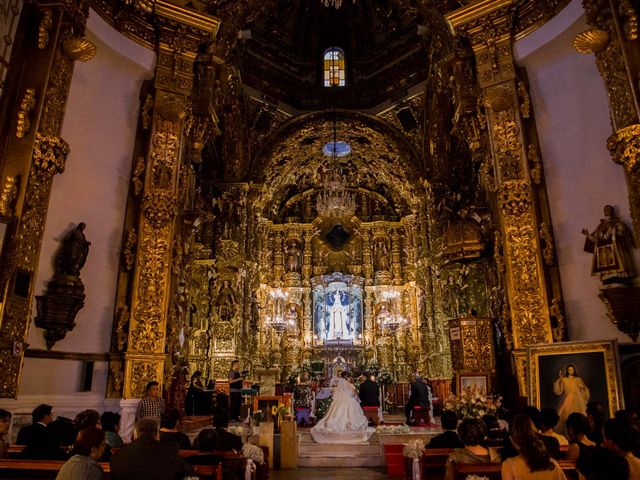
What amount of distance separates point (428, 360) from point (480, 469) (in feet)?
53.2

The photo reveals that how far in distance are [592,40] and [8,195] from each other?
946 cm

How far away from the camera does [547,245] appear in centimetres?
948

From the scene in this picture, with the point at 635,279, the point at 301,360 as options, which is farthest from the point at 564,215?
the point at 301,360

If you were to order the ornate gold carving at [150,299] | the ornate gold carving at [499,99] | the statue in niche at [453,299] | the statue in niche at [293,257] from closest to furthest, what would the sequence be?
the ornate gold carving at [150,299] < the ornate gold carving at [499,99] < the statue in niche at [453,299] < the statue in niche at [293,257]

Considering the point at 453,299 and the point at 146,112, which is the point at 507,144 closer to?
the point at 453,299

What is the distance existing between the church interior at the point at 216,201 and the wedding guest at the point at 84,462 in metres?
4.61

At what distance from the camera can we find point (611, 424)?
288 cm

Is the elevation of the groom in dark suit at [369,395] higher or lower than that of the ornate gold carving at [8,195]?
lower

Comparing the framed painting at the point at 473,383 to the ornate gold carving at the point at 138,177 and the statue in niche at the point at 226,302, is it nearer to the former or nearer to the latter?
the ornate gold carving at the point at 138,177

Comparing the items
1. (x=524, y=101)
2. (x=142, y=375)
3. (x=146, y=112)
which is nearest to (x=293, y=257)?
(x=146, y=112)

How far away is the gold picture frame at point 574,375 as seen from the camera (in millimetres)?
7574

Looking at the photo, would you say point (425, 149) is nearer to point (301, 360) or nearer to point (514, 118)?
point (514, 118)

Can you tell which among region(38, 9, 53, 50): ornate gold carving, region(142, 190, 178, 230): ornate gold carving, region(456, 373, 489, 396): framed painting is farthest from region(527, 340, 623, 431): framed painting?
region(38, 9, 53, 50): ornate gold carving

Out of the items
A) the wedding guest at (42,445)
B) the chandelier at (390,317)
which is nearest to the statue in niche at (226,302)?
the chandelier at (390,317)
